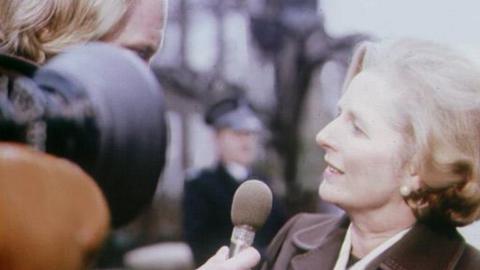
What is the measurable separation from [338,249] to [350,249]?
0.08 feet

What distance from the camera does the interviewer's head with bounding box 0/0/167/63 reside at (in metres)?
2.08

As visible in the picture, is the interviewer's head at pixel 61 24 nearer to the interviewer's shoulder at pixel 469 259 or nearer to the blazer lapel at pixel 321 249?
the blazer lapel at pixel 321 249

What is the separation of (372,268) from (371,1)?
1.72ft

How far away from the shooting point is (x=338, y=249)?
2131mm

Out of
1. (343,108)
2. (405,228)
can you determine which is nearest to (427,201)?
(405,228)

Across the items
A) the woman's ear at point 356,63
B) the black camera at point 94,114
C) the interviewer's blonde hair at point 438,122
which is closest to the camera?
the black camera at point 94,114

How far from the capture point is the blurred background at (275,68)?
2.10m

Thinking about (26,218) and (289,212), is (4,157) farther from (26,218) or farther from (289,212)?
(289,212)

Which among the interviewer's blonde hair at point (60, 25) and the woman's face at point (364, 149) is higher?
the interviewer's blonde hair at point (60, 25)

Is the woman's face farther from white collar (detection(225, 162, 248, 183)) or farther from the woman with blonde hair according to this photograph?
white collar (detection(225, 162, 248, 183))

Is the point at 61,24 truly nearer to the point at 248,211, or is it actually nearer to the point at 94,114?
the point at 94,114

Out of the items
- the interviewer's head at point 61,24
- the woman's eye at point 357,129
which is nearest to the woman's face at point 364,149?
the woman's eye at point 357,129

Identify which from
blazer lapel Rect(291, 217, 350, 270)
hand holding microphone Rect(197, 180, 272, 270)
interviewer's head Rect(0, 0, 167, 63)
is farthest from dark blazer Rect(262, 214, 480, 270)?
interviewer's head Rect(0, 0, 167, 63)

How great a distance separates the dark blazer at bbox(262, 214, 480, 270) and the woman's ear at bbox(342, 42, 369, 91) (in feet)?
0.89
